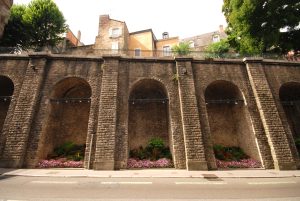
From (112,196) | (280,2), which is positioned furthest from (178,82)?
(280,2)

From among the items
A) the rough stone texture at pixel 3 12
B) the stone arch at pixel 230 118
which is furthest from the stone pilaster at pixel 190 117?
the rough stone texture at pixel 3 12

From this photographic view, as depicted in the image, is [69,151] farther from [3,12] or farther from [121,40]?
[121,40]

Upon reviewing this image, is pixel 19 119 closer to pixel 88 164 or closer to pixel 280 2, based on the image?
pixel 88 164

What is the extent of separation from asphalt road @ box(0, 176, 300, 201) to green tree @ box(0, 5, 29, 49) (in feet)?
62.8

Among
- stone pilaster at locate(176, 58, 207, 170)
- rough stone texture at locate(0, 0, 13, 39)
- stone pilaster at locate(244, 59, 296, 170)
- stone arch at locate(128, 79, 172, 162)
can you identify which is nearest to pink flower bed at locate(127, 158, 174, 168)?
stone pilaster at locate(176, 58, 207, 170)

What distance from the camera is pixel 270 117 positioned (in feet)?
37.5

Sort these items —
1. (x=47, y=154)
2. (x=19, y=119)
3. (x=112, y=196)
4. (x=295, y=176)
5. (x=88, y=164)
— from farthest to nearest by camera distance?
(x=47, y=154)
(x=19, y=119)
(x=88, y=164)
(x=295, y=176)
(x=112, y=196)

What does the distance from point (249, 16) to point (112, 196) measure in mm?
16905

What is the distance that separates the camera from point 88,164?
994 centimetres

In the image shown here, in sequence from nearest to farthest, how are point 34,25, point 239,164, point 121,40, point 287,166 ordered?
point 287,166, point 239,164, point 34,25, point 121,40

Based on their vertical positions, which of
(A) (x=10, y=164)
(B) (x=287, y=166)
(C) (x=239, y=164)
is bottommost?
(B) (x=287, y=166)

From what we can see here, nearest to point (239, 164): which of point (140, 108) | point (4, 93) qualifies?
point (140, 108)

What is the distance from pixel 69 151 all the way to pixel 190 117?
28.5 ft

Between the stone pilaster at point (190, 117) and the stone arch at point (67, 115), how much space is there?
6.49 metres
